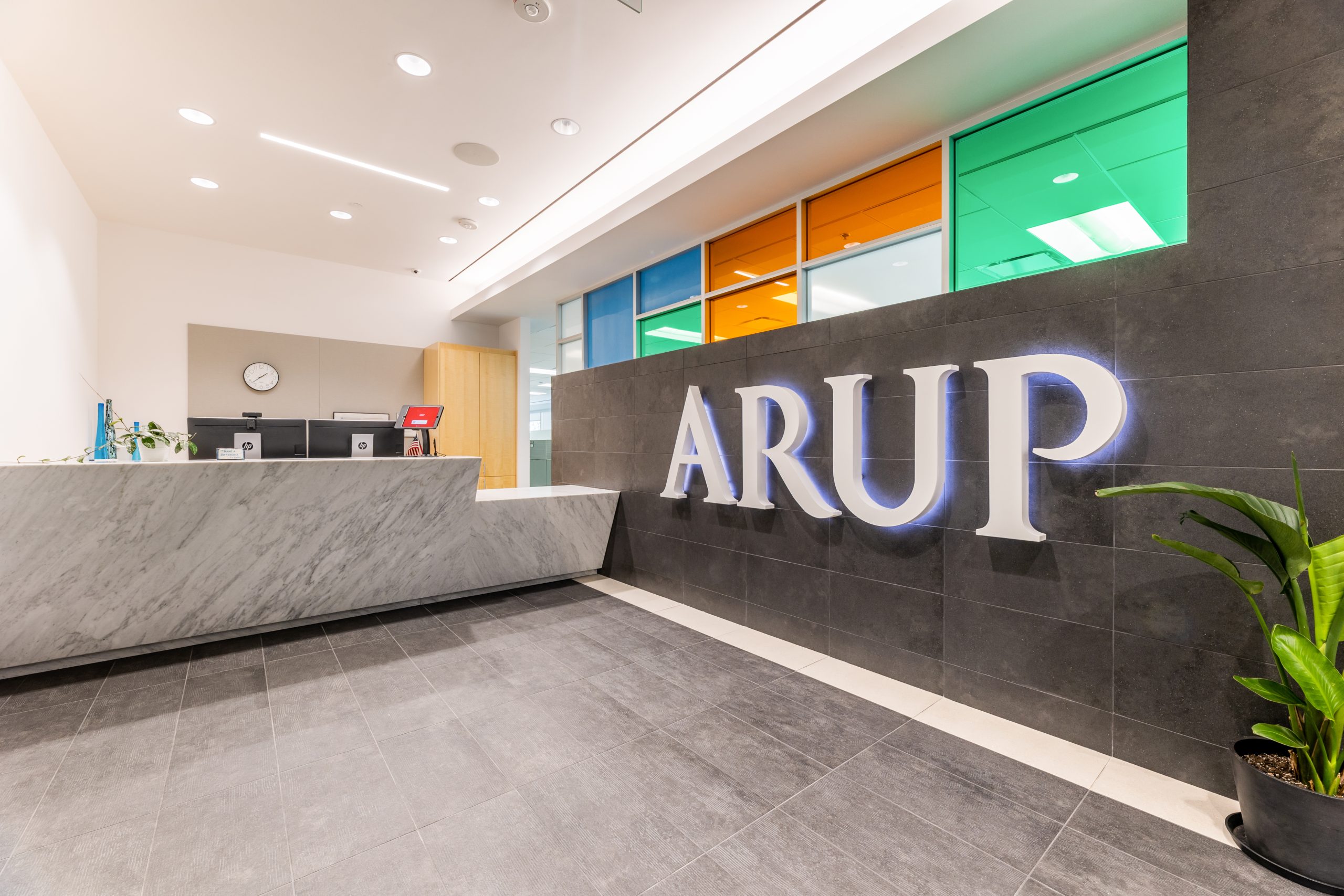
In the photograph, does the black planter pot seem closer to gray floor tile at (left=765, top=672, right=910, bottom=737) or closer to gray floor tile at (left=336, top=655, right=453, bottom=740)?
gray floor tile at (left=765, top=672, right=910, bottom=737)

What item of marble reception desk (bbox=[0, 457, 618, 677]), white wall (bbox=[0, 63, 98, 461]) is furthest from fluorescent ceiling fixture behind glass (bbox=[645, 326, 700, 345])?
white wall (bbox=[0, 63, 98, 461])

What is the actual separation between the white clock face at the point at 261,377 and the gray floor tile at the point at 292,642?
425 cm

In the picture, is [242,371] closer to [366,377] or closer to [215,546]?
[366,377]

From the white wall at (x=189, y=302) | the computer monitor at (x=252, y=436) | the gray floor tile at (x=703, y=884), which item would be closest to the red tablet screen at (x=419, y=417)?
the computer monitor at (x=252, y=436)

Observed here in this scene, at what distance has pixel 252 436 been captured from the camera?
12.6 feet

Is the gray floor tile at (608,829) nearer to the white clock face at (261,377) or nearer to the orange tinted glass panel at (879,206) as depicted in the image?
the orange tinted glass panel at (879,206)

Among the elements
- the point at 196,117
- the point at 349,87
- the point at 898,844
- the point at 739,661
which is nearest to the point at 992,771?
the point at 898,844

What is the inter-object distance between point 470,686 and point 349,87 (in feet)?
12.4

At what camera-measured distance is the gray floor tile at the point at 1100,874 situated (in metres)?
1.40

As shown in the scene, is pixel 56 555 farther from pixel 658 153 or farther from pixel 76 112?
pixel 658 153

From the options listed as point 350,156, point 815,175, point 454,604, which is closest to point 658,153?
point 815,175

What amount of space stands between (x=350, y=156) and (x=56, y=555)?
3.43m

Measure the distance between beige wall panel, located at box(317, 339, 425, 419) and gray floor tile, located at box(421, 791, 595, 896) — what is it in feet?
20.9

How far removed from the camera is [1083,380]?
206 centimetres
